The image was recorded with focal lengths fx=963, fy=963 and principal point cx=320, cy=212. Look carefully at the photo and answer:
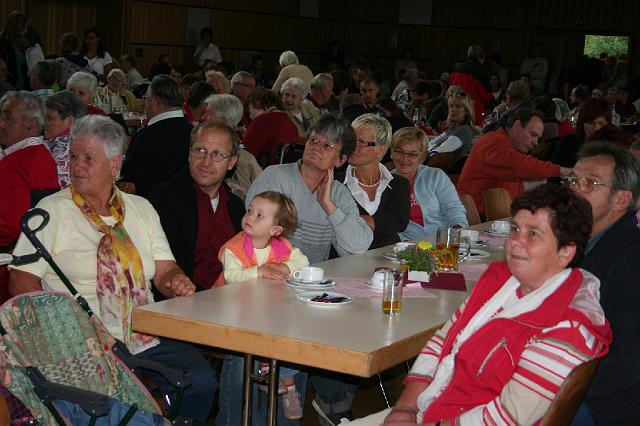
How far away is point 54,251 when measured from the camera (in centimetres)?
325

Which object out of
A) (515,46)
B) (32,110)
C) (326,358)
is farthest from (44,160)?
(515,46)

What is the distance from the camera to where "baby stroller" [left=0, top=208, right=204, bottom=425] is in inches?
101

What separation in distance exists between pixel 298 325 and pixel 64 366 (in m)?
0.69

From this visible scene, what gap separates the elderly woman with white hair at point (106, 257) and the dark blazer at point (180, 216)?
0.26 m

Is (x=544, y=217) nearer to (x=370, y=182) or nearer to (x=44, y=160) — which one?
(x=370, y=182)

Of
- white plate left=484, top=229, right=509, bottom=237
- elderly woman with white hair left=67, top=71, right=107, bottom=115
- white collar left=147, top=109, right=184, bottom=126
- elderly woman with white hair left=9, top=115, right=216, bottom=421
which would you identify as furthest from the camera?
elderly woman with white hair left=67, top=71, right=107, bottom=115

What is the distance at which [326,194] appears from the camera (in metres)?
4.22

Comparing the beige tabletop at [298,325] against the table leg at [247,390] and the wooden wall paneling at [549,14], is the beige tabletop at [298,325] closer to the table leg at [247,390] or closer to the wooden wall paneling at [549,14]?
the table leg at [247,390]

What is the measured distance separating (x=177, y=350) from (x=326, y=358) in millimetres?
958

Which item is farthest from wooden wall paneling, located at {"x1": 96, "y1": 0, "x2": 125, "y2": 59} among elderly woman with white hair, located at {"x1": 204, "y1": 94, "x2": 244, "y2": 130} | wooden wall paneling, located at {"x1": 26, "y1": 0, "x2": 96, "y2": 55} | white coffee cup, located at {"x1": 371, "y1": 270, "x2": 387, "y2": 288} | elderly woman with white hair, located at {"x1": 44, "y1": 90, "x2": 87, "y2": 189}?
white coffee cup, located at {"x1": 371, "y1": 270, "x2": 387, "y2": 288}

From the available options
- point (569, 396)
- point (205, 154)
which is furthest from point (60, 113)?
point (569, 396)

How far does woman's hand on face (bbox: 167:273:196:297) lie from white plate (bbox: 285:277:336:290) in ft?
1.10

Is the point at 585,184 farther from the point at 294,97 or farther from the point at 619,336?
the point at 294,97

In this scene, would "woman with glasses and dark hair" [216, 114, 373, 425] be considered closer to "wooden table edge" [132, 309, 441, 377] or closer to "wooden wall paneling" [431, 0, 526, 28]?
"wooden table edge" [132, 309, 441, 377]
